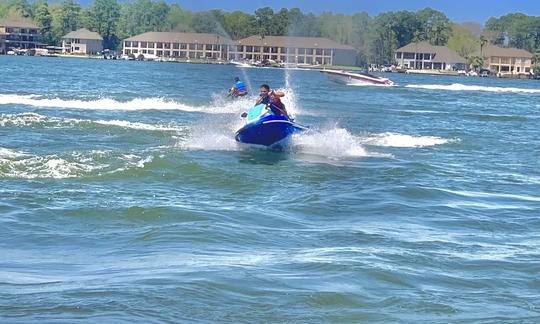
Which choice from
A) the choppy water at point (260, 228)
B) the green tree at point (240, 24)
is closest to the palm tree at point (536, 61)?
the green tree at point (240, 24)

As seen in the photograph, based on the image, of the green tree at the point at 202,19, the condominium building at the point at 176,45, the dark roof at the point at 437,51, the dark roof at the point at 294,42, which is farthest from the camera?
the dark roof at the point at 437,51

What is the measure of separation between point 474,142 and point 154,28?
544 ft

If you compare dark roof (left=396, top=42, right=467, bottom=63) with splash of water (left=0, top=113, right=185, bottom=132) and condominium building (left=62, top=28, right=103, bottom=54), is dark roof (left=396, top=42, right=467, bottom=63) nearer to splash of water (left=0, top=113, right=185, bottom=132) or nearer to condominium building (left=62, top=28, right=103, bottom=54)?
A: condominium building (left=62, top=28, right=103, bottom=54)

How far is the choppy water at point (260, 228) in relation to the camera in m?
10.4

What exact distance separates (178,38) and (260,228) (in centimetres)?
16264

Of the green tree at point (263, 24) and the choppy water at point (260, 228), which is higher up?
the green tree at point (263, 24)

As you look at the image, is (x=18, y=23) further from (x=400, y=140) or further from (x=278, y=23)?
(x=400, y=140)

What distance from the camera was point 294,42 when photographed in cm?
9731

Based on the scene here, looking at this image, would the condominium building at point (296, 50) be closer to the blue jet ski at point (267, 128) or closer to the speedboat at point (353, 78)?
the speedboat at point (353, 78)

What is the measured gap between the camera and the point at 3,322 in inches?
359

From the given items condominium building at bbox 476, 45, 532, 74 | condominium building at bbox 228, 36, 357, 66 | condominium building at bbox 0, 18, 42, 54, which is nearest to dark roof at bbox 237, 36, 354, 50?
condominium building at bbox 228, 36, 357, 66

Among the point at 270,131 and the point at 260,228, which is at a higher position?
the point at 270,131

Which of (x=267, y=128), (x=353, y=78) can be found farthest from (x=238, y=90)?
(x=353, y=78)

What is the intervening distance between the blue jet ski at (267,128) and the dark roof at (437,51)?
162935mm
